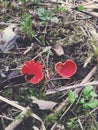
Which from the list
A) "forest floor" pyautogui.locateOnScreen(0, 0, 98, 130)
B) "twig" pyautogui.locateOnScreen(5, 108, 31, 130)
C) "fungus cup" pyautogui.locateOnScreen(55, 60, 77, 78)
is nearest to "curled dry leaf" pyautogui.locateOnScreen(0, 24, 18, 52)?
"forest floor" pyautogui.locateOnScreen(0, 0, 98, 130)

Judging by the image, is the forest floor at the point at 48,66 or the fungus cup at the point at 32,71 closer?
the forest floor at the point at 48,66

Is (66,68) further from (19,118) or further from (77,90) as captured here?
(19,118)

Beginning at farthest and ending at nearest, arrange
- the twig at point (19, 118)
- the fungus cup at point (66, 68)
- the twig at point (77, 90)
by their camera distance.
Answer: the fungus cup at point (66, 68) → the twig at point (77, 90) → the twig at point (19, 118)

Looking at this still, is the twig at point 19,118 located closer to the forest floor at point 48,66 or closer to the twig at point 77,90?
the forest floor at point 48,66

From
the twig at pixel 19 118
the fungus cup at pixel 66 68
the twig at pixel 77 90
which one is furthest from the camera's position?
the fungus cup at pixel 66 68

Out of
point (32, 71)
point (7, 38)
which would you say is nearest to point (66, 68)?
point (32, 71)

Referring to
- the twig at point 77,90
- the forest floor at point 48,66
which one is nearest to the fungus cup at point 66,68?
the forest floor at point 48,66

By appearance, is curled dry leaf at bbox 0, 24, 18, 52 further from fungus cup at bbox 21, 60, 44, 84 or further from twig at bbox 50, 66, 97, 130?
twig at bbox 50, 66, 97, 130
